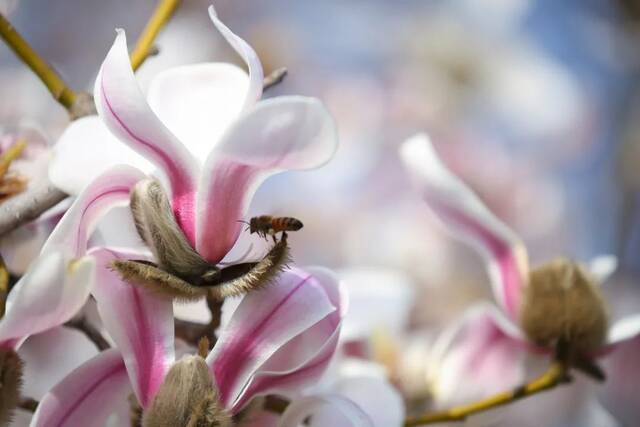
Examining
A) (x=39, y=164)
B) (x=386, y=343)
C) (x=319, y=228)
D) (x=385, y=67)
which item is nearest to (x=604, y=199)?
(x=319, y=228)

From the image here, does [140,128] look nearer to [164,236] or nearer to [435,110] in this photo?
[164,236]

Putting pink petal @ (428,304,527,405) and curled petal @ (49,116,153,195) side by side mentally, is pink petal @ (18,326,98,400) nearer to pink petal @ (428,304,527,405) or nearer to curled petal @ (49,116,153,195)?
curled petal @ (49,116,153,195)

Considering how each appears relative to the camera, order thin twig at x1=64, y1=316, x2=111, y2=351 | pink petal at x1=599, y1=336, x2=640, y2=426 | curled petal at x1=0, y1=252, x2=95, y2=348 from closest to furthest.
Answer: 1. curled petal at x1=0, y1=252, x2=95, y2=348
2. thin twig at x1=64, y1=316, x2=111, y2=351
3. pink petal at x1=599, y1=336, x2=640, y2=426

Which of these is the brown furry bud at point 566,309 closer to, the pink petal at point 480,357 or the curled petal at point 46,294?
the pink petal at point 480,357

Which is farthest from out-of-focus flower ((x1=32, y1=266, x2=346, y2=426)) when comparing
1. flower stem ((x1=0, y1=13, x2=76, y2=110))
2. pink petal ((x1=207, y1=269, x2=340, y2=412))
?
flower stem ((x1=0, y1=13, x2=76, y2=110))

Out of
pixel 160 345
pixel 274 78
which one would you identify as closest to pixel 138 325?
pixel 160 345
